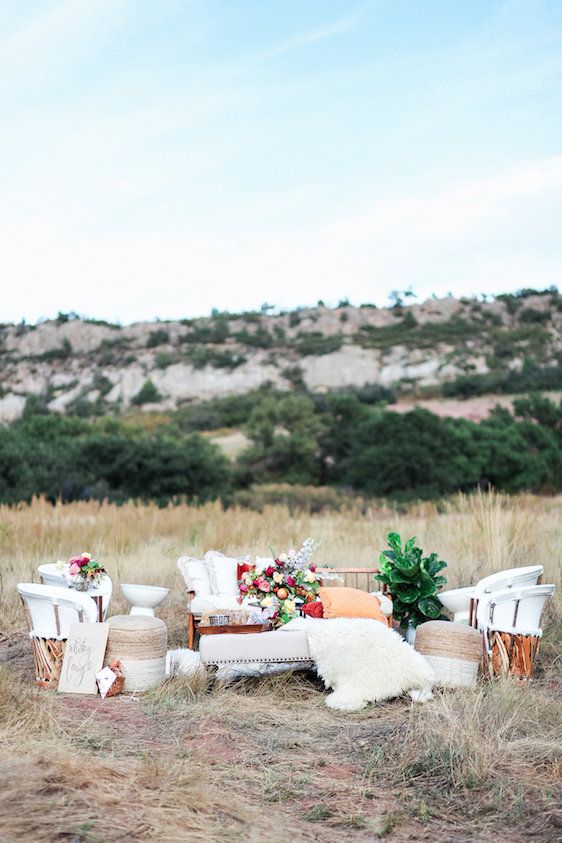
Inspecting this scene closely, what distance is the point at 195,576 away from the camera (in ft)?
Answer: 22.0

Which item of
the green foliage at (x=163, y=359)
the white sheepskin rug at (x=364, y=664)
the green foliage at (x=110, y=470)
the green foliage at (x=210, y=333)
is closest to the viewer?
the white sheepskin rug at (x=364, y=664)

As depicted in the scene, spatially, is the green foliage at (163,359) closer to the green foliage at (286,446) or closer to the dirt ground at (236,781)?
the green foliage at (286,446)

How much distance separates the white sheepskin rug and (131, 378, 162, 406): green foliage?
40.2 meters

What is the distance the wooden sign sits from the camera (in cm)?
550

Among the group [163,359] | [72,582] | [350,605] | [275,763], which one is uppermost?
[163,359]

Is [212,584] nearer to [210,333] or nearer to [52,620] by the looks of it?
[52,620]

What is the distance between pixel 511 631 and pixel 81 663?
2898mm

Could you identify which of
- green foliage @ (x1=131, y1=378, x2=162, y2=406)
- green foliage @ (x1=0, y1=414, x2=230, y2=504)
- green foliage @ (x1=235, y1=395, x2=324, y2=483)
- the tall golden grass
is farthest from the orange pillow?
green foliage @ (x1=131, y1=378, x2=162, y2=406)

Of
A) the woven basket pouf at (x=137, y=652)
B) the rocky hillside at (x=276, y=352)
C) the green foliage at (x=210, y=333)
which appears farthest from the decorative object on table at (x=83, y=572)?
the green foliage at (x=210, y=333)

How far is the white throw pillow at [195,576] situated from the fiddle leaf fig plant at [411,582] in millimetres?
1380

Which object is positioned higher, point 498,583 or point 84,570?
point 84,570

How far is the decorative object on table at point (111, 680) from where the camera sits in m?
5.44

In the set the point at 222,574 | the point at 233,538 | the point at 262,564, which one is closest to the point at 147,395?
the point at 233,538

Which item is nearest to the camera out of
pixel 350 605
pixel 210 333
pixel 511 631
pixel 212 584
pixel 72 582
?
pixel 511 631
